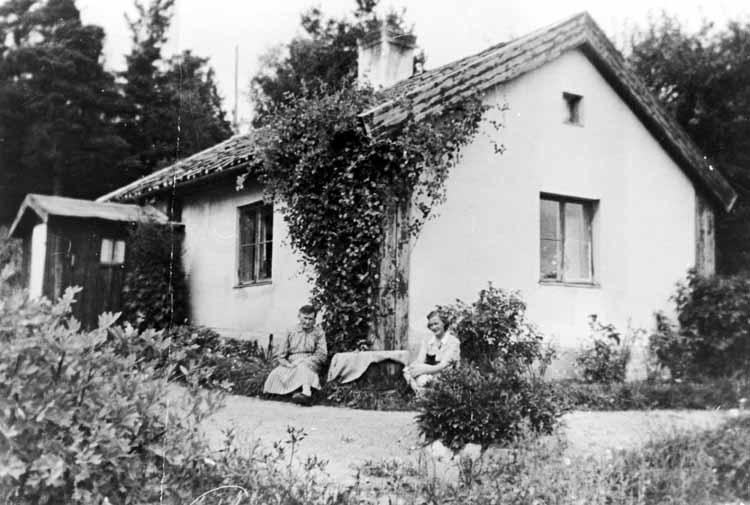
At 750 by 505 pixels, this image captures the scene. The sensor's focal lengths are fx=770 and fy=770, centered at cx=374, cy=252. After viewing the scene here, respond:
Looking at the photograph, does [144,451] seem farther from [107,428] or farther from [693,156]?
[693,156]

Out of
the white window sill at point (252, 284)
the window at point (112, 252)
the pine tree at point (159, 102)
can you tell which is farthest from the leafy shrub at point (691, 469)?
the window at point (112, 252)

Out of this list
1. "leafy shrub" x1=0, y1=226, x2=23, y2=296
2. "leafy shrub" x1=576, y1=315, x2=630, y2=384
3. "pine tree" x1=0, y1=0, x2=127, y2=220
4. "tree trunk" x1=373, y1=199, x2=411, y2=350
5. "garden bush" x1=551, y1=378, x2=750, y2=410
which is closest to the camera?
"pine tree" x1=0, y1=0, x2=127, y2=220

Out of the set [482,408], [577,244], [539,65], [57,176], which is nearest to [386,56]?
[539,65]

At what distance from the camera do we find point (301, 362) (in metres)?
8.36

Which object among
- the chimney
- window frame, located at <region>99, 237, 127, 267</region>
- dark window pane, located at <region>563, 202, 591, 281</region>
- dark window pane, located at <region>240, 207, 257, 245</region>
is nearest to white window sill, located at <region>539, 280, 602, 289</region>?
dark window pane, located at <region>563, 202, 591, 281</region>

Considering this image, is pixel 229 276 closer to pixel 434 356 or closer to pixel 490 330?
pixel 490 330

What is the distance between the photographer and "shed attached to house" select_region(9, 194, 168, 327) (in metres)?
11.5

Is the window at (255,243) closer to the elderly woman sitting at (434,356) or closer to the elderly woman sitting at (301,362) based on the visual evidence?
the elderly woman sitting at (301,362)

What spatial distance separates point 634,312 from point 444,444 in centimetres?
696

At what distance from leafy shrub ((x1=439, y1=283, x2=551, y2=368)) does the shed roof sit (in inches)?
225

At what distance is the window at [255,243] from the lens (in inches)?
464

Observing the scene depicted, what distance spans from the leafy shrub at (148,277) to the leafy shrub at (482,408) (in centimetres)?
714

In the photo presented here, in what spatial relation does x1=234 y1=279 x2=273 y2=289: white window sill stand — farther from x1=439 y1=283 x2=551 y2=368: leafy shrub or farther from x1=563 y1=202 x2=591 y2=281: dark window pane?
x1=563 y1=202 x2=591 y2=281: dark window pane

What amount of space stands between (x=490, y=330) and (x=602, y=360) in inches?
83.8
